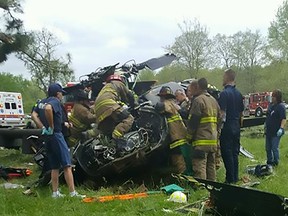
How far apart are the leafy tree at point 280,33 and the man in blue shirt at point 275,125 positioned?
30.3m

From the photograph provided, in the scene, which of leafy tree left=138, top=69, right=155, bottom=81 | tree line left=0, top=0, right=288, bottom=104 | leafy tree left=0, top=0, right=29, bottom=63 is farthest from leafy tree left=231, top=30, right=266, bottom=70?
leafy tree left=0, top=0, right=29, bottom=63

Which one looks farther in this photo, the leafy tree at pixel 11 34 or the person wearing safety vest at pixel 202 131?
the leafy tree at pixel 11 34

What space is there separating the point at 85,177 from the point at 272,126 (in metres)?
3.77

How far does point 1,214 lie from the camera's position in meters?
4.92

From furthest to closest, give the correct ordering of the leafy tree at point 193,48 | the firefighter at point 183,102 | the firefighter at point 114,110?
1. the leafy tree at point 193,48
2. the firefighter at point 183,102
3. the firefighter at point 114,110

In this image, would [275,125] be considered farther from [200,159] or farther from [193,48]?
[193,48]

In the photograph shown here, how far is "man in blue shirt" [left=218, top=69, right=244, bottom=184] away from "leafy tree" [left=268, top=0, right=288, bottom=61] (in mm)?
32317

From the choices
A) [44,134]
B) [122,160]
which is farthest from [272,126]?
[44,134]

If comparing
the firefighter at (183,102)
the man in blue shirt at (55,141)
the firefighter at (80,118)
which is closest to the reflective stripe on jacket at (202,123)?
the firefighter at (183,102)

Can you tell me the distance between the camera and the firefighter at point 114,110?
6.67 meters

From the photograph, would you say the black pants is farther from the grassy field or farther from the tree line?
the tree line

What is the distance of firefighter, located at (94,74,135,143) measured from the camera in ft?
21.9

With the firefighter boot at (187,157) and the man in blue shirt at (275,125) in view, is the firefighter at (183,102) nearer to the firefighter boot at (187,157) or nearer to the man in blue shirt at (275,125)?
the firefighter boot at (187,157)

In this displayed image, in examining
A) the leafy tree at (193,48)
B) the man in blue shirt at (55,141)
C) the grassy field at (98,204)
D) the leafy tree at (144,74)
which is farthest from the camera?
the leafy tree at (193,48)
